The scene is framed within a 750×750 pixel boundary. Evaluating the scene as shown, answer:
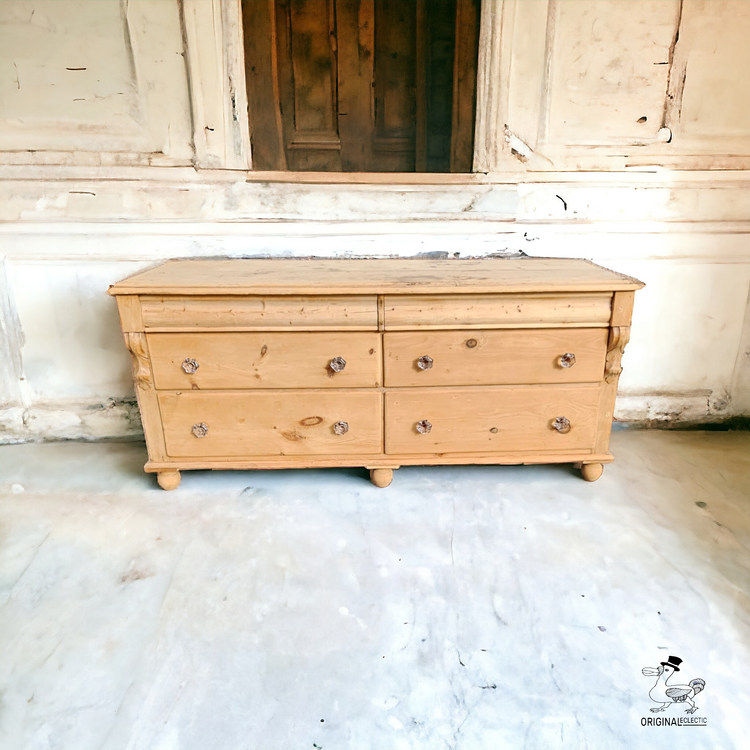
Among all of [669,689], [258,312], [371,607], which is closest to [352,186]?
[258,312]

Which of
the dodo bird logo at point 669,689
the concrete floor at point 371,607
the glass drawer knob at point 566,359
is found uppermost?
the glass drawer knob at point 566,359

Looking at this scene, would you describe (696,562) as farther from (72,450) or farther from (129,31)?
(129,31)

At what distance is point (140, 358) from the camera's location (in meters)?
2.06

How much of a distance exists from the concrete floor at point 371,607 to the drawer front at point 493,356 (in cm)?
49

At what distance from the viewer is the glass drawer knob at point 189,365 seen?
2062mm

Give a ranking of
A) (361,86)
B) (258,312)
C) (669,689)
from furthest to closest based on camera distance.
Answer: (361,86)
(258,312)
(669,689)

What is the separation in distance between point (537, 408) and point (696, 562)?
2.45ft

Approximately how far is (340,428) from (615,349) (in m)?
1.13

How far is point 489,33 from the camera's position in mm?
2254

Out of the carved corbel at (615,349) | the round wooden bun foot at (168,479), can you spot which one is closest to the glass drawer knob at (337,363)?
the round wooden bun foot at (168,479)

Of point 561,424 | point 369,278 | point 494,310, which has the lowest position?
point 561,424

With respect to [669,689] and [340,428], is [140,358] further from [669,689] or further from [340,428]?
[669,689]

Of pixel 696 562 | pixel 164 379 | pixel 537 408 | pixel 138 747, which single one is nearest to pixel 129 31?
pixel 164 379

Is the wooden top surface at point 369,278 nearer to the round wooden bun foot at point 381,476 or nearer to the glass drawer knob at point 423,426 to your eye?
the glass drawer knob at point 423,426
